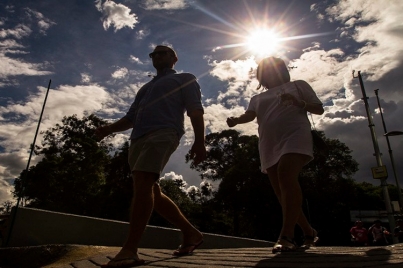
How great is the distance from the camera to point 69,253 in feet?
13.0

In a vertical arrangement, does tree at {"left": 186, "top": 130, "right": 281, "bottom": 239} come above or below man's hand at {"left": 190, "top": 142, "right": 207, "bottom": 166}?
above

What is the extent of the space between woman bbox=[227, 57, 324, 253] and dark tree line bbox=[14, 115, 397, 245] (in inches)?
956

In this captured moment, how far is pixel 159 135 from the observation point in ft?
9.00

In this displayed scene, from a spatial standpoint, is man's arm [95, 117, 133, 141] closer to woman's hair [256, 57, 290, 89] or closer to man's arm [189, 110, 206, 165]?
man's arm [189, 110, 206, 165]

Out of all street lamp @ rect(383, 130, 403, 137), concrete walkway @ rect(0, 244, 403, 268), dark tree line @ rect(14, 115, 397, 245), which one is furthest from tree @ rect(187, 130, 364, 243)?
concrete walkway @ rect(0, 244, 403, 268)

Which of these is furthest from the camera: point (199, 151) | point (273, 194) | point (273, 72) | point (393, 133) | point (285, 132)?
point (273, 194)

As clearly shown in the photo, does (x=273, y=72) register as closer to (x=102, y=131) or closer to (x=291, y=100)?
(x=291, y=100)

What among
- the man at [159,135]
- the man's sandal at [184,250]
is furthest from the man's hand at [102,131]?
the man's sandal at [184,250]

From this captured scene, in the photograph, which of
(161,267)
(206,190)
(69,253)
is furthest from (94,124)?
(161,267)

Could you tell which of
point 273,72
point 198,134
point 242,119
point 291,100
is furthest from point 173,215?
point 273,72

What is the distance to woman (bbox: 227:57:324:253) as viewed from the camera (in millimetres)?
2855

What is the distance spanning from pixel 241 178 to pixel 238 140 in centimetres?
683

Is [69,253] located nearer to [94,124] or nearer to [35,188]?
[35,188]

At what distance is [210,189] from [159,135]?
99.3 ft
